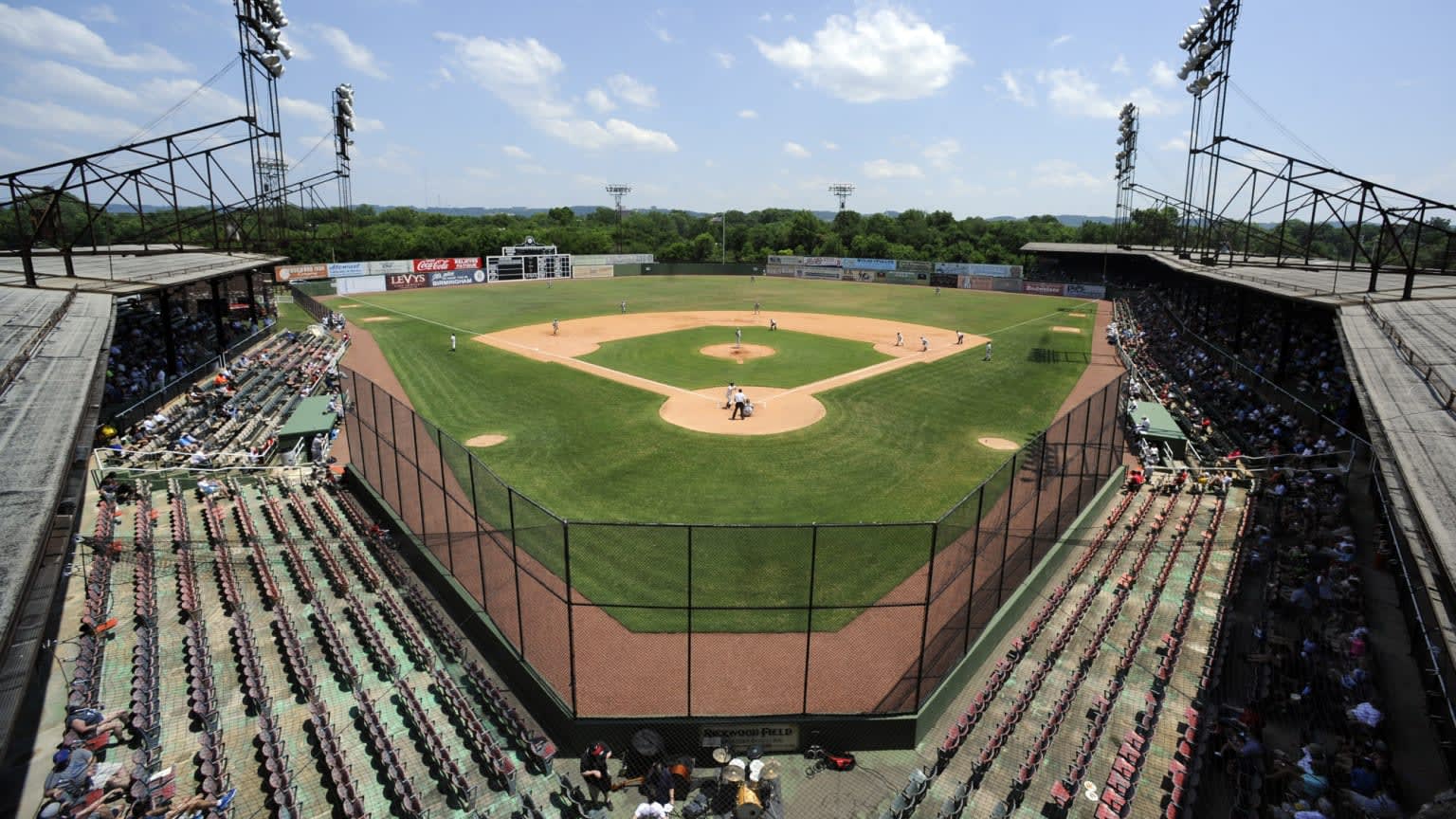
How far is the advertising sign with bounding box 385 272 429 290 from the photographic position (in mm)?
72375

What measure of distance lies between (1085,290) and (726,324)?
41.9 m

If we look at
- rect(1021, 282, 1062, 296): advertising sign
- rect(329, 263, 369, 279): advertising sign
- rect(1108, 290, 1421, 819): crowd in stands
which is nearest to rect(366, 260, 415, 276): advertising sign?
rect(329, 263, 369, 279): advertising sign

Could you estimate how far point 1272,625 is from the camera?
14.0 metres

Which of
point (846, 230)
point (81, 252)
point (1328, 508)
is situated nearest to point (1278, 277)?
point (1328, 508)

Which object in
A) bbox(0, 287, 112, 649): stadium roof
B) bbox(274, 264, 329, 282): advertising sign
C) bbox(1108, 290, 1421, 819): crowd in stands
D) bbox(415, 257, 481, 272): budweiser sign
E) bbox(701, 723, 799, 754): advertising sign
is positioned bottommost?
bbox(701, 723, 799, 754): advertising sign

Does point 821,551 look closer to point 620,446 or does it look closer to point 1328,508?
point 620,446

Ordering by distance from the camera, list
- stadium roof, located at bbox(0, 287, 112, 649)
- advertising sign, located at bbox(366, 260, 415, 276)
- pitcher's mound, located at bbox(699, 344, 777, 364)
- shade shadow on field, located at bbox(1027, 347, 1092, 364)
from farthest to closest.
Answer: advertising sign, located at bbox(366, 260, 415, 276) < shade shadow on field, located at bbox(1027, 347, 1092, 364) < pitcher's mound, located at bbox(699, 344, 777, 364) < stadium roof, located at bbox(0, 287, 112, 649)

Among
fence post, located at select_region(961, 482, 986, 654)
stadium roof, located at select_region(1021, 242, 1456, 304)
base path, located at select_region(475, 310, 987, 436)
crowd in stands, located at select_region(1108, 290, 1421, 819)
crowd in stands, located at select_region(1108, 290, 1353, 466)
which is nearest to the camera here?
crowd in stands, located at select_region(1108, 290, 1421, 819)

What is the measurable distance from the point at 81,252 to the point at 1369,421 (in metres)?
62.3

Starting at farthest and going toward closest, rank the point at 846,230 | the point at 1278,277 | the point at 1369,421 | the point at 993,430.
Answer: the point at 846,230, the point at 1278,277, the point at 993,430, the point at 1369,421

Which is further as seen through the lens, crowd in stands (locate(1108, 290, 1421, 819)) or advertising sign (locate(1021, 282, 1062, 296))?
advertising sign (locate(1021, 282, 1062, 296))

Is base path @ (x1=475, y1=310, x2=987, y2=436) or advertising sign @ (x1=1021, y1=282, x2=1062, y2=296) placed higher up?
advertising sign @ (x1=1021, y1=282, x2=1062, y2=296)

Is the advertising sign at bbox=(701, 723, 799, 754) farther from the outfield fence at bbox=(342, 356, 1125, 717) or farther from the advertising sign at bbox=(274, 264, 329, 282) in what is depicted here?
the advertising sign at bbox=(274, 264, 329, 282)

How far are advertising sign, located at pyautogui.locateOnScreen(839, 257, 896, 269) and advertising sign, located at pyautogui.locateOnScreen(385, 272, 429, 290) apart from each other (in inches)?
1858
